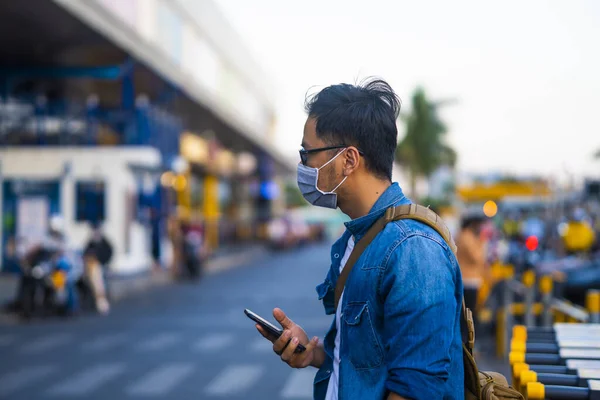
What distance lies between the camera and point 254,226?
55.4m

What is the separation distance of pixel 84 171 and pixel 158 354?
1591cm

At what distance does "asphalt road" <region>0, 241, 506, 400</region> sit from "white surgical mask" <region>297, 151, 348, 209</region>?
19.2 ft

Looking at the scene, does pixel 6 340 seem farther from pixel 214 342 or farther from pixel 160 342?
pixel 214 342

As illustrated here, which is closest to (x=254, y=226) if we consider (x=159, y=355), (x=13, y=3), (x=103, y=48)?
(x=103, y=48)

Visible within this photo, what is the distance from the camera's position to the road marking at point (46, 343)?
11.8m

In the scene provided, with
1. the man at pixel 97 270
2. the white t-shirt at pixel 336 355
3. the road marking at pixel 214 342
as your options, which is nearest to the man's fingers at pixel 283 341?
the white t-shirt at pixel 336 355

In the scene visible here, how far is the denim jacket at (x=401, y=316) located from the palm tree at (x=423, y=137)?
64.3m

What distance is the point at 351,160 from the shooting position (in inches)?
103

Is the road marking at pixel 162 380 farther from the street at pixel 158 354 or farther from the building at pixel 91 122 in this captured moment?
the building at pixel 91 122

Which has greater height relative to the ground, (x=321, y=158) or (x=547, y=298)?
(x=321, y=158)

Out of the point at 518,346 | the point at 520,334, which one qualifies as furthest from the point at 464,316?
the point at 520,334

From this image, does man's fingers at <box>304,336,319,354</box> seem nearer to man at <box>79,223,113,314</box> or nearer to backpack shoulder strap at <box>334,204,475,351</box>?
backpack shoulder strap at <box>334,204,475,351</box>

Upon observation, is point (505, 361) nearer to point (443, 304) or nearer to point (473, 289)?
point (473, 289)

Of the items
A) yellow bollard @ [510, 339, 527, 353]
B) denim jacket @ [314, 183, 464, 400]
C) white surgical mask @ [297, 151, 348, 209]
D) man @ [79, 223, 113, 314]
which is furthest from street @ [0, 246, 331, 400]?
denim jacket @ [314, 183, 464, 400]
